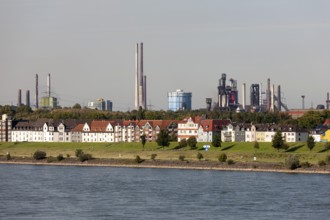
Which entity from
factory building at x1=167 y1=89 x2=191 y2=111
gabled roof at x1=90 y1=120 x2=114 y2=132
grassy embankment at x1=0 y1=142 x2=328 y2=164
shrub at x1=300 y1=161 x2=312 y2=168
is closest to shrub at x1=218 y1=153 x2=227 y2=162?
grassy embankment at x1=0 y1=142 x2=328 y2=164

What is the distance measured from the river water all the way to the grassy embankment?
911cm

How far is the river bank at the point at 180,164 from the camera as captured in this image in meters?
75.1

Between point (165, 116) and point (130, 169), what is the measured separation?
50.7 meters

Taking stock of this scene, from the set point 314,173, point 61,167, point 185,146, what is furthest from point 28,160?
point 314,173

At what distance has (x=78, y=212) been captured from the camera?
48.1 meters

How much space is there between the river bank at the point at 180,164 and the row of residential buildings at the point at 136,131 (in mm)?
18212

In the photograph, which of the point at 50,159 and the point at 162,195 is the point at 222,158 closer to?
the point at 50,159

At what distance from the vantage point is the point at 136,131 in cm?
11075

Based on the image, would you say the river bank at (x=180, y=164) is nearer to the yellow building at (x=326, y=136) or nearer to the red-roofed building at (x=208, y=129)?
the red-roofed building at (x=208, y=129)

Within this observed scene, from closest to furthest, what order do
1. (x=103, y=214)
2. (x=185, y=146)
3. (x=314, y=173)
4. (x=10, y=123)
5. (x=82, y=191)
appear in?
(x=103, y=214)
(x=82, y=191)
(x=314, y=173)
(x=185, y=146)
(x=10, y=123)

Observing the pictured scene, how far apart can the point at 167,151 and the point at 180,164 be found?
10.2 meters

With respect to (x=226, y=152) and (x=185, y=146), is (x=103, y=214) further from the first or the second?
(x=185, y=146)

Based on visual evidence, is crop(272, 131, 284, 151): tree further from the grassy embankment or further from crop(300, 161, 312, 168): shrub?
crop(300, 161, 312, 168): shrub

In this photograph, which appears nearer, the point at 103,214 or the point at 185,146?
the point at 103,214
